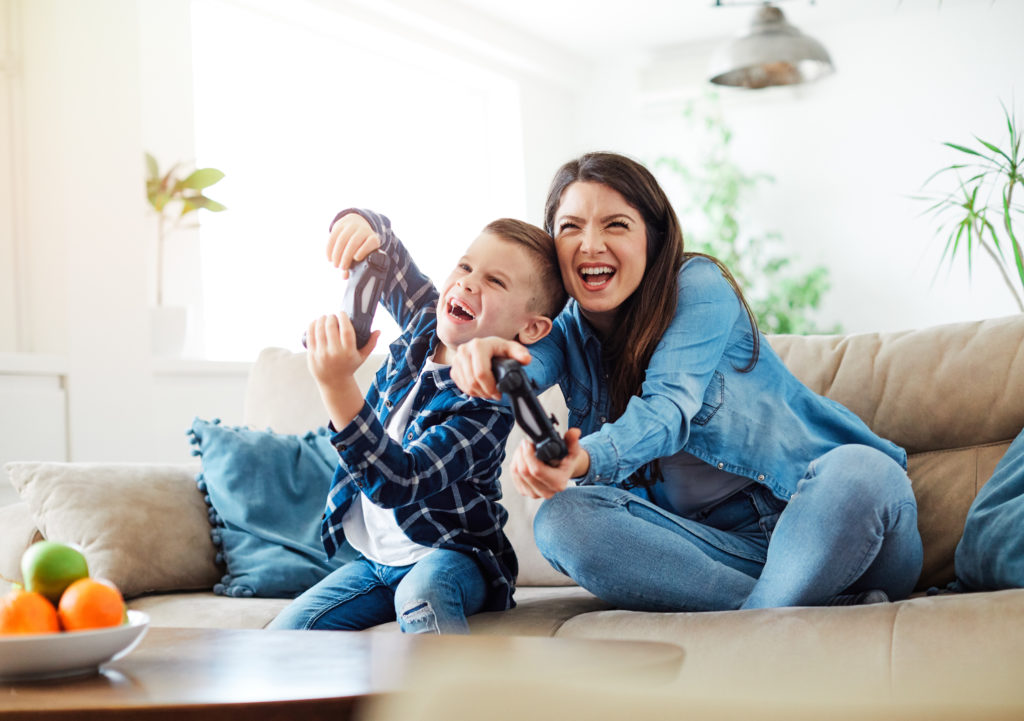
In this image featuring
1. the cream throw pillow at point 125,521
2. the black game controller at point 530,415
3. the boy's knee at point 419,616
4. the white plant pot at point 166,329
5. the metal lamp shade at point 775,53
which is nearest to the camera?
the black game controller at point 530,415

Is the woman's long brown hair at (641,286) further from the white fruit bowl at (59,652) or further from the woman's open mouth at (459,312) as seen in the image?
the white fruit bowl at (59,652)

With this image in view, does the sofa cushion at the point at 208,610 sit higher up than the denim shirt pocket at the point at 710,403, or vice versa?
the denim shirt pocket at the point at 710,403

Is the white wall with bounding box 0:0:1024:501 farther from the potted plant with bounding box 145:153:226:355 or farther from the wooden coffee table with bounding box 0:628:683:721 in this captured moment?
the wooden coffee table with bounding box 0:628:683:721

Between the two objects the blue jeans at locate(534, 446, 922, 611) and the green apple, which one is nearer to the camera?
the green apple

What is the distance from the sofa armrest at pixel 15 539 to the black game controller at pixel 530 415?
1.17 m

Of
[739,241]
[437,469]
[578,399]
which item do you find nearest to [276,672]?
[437,469]

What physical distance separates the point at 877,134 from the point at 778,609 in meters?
4.69

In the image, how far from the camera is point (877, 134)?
5402mm

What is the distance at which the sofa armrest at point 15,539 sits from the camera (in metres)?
1.80

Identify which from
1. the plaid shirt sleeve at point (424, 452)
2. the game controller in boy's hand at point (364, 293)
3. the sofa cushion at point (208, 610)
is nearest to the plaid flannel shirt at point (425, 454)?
the plaid shirt sleeve at point (424, 452)

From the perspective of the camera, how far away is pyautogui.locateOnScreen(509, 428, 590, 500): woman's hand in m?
1.13

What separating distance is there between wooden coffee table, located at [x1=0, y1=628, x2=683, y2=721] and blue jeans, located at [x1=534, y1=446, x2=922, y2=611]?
0.38 meters

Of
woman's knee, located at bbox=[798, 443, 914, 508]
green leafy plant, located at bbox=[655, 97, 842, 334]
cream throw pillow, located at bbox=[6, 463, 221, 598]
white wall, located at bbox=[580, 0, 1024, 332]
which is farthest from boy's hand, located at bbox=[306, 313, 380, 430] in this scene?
white wall, located at bbox=[580, 0, 1024, 332]

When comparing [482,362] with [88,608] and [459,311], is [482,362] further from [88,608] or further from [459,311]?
[88,608]
